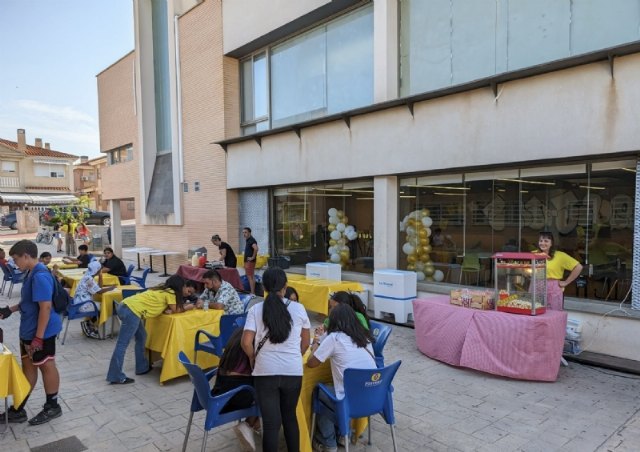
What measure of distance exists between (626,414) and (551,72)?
183 inches

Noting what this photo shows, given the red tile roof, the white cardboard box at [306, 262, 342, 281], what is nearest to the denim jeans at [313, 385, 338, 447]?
the white cardboard box at [306, 262, 342, 281]

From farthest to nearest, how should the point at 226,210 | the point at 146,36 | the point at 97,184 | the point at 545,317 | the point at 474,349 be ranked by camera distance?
the point at 97,184
the point at 146,36
the point at 226,210
the point at 474,349
the point at 545,317

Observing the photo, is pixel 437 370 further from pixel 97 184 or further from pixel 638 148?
pixel 97 184

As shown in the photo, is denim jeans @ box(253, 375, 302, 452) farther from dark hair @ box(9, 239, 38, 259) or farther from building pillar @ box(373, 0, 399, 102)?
building pillar @ box(373, 0, 399, 102)

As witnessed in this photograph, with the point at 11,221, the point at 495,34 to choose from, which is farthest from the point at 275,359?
the point at 11,221

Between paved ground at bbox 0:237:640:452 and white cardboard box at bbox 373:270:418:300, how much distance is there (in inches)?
84.7

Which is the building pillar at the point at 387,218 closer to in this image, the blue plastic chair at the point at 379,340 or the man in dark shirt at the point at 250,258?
the man in dark shirt at the point at 250,258

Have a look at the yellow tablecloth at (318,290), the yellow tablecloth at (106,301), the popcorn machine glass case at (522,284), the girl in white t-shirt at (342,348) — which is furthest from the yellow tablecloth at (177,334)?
the popcorn machine glass case at (522,284)

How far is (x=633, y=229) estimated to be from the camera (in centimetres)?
615

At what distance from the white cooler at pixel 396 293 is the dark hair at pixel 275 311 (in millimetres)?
5182

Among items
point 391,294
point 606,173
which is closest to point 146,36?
point 391,294

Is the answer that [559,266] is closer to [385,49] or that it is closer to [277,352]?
[277,352]

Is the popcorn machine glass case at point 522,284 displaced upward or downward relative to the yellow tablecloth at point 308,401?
upward

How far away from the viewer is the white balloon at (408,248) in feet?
29.5
